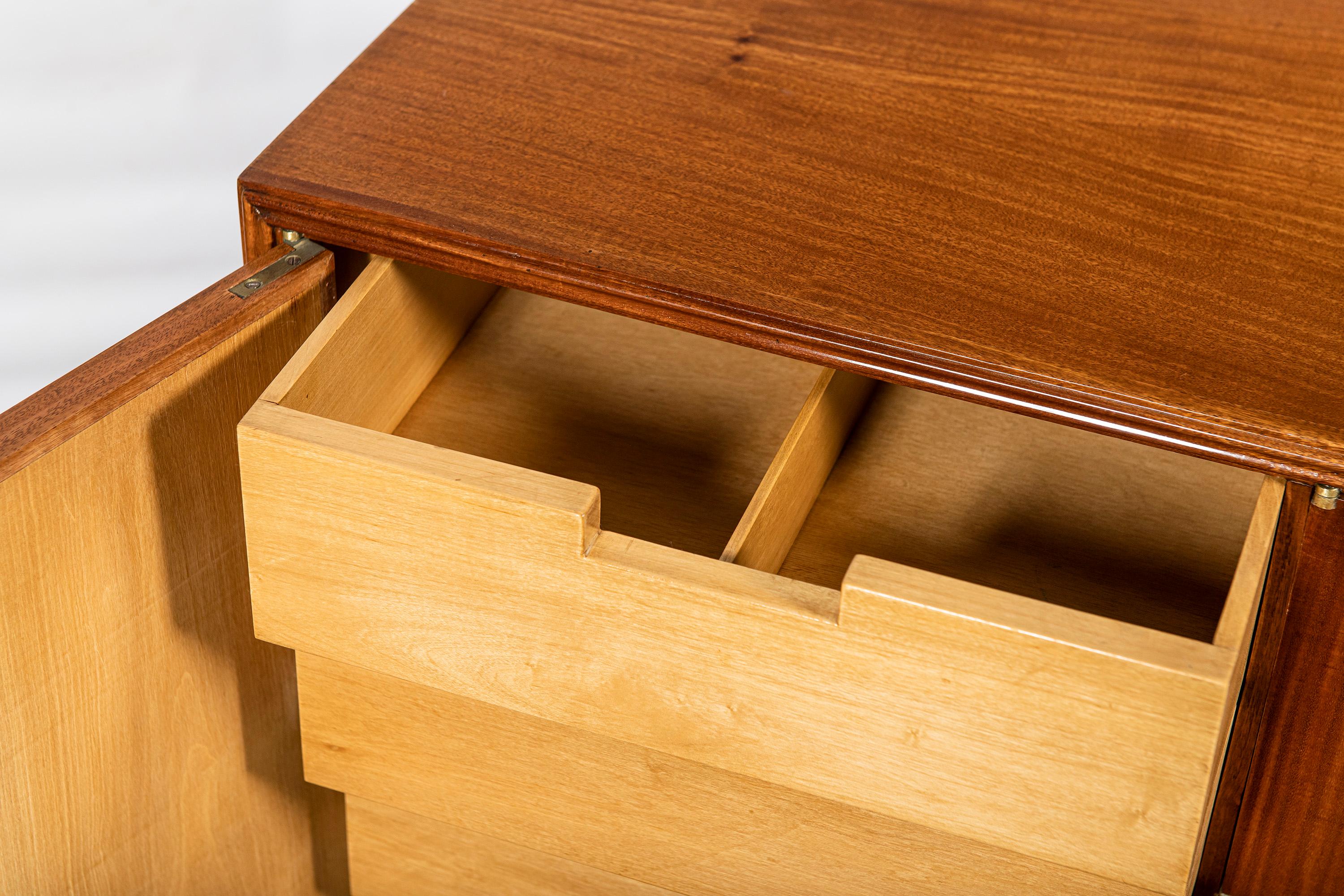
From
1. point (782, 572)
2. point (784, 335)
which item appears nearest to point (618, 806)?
point (782, 572)

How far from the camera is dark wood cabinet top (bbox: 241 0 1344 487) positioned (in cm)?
62

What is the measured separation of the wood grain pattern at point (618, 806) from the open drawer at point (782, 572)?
0.04 meters

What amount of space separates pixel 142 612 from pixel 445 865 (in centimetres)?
23

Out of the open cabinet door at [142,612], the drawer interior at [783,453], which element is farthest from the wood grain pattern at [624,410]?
the open cabinet door at [142,612]

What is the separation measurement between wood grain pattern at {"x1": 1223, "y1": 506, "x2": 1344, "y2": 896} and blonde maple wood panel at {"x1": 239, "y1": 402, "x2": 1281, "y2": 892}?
6cm

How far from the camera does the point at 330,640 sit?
2.24 ft

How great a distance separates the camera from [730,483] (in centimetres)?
82

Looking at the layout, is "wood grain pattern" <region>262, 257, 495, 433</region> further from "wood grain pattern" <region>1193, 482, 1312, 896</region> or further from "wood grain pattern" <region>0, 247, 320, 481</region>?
"wood grain pattern" <region>1193, 482, 1312, 896</region>

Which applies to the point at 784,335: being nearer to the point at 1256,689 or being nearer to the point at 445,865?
the point at 1256,689

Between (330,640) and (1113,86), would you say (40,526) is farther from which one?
(1113,86)

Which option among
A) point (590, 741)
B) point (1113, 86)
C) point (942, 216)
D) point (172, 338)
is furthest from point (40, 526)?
point (1113, 86)

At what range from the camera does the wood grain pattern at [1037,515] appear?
29.6 inches

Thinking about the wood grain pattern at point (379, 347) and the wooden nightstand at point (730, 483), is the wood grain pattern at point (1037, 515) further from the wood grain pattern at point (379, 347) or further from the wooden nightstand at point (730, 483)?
the wood grain pattern at point (379, 347)

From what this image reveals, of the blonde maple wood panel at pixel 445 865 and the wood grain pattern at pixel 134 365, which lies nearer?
the wood grain pattern at pixel 134 365
